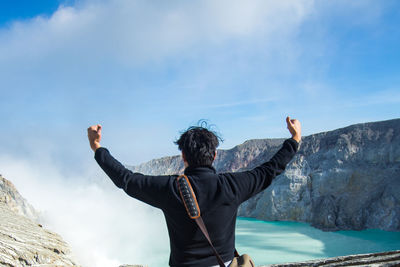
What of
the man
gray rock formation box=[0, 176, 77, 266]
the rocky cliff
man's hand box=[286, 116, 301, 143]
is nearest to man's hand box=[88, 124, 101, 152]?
the man

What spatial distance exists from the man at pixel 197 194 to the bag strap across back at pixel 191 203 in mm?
21

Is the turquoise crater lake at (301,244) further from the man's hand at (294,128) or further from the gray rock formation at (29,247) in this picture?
the man's hand at (294,128)

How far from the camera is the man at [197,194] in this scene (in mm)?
1258

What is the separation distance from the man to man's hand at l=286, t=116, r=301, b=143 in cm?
31

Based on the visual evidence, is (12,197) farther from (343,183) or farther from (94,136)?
(343,183)

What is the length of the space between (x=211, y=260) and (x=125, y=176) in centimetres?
45

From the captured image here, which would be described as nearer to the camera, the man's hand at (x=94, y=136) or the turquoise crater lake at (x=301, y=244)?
the man's hand at (x=94, y=136)

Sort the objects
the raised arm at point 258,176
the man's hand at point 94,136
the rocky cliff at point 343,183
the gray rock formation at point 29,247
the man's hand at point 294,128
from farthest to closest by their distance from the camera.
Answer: the rocky cliff at point 343,183 → the gray rock formation at point 29,247 → the man's hand at point 294,128 → the man's hand at point 94,136 → the raised arm at point 258,176

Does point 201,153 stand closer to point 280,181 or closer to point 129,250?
point 129,250

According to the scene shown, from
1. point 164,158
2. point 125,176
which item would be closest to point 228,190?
point 125,176

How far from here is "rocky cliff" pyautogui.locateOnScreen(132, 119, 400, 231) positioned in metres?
17.0

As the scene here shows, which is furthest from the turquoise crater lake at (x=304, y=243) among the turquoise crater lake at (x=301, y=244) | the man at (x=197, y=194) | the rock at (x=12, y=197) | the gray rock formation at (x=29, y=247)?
the man at (x=197, y=194)

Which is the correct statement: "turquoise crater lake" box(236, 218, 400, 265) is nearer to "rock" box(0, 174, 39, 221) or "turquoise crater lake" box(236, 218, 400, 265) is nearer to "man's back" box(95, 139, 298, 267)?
"rock" box(0, 174, 39, 221)

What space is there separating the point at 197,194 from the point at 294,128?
64 centimetres
